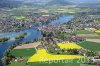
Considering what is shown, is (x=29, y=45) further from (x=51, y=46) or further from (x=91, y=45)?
(x=91, y=45)

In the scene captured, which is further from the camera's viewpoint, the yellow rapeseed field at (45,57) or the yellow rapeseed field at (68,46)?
the yellow rapeseed field at (68,46)

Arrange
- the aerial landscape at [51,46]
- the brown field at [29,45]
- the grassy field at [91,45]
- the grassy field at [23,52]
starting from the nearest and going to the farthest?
the aerial landscape at [51,46]
the grassy field at [23,52]
the grassy field at [91,45]
the brown field at [29,45]

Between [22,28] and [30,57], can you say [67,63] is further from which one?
[22,28]

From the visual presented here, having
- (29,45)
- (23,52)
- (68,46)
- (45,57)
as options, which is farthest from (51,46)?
(45,57)

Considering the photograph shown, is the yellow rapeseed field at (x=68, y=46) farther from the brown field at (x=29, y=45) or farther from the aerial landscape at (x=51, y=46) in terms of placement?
the brown field at (x=29, y=45)

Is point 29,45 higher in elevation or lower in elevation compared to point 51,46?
lower

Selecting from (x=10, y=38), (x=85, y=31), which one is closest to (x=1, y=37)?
(x=10, y=38)

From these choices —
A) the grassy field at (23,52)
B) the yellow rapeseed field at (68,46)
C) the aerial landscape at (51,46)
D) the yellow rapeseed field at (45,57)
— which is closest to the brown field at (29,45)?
the aerial landscape at (51,46)

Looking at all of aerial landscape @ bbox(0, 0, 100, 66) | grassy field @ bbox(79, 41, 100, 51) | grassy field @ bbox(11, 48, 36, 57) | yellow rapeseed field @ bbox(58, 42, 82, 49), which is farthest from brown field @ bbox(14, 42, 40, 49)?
grassy field @ bbox(79, 41, 100, 51)
